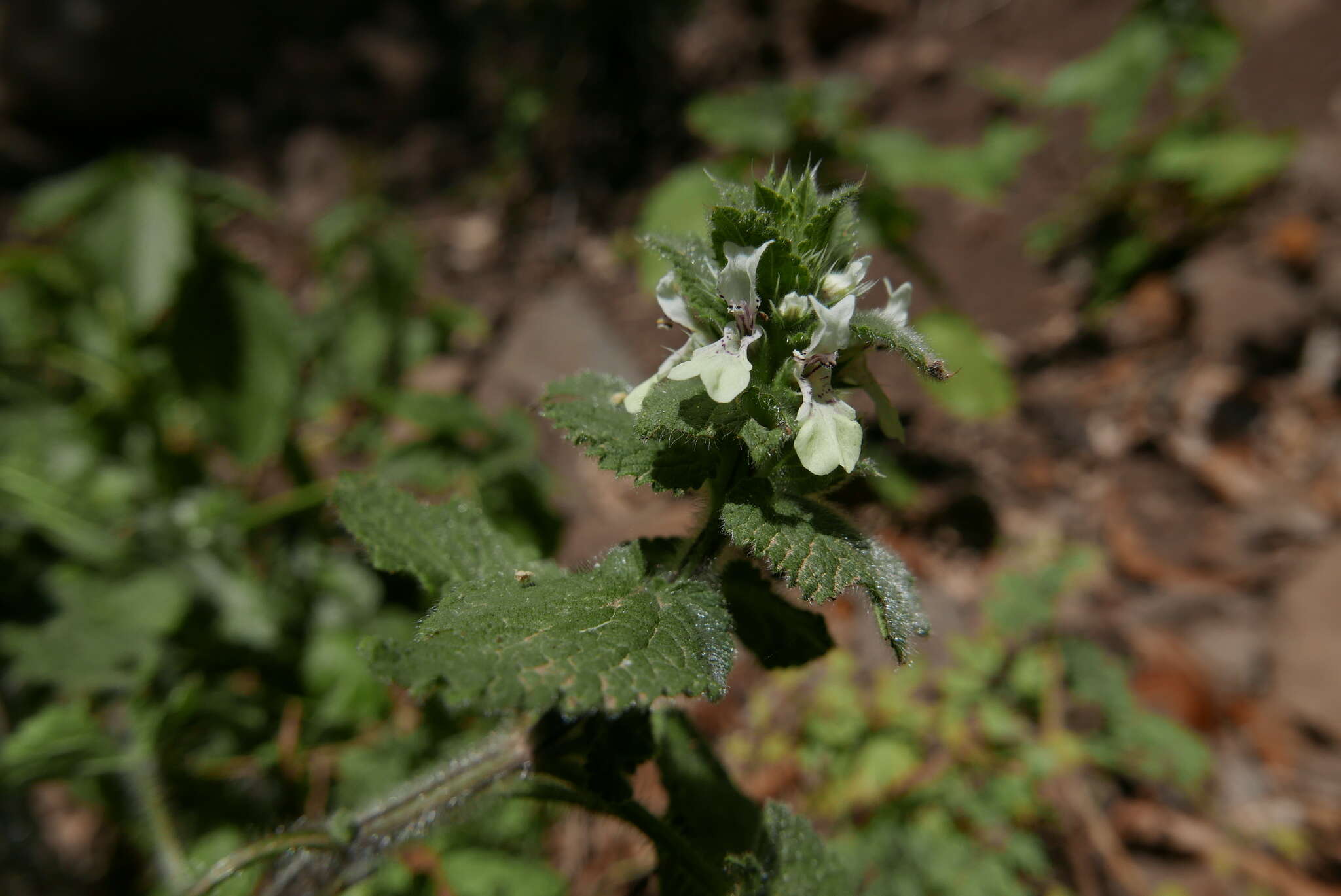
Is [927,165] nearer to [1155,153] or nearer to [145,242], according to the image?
[1155,153]

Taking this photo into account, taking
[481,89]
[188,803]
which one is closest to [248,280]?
[188,803]

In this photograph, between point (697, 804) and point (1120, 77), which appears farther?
point (1120, 77)

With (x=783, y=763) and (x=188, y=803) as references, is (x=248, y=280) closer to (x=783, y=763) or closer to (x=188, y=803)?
(x=188, y=803)

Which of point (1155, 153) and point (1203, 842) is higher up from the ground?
point (1155, 153)

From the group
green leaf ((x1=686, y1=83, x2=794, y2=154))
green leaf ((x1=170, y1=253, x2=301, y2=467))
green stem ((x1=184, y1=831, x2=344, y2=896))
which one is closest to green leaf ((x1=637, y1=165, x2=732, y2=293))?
green leaf ((x1=686, y1=83, x2=794, y2=154))

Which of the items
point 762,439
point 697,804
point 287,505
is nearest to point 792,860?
point 697,804

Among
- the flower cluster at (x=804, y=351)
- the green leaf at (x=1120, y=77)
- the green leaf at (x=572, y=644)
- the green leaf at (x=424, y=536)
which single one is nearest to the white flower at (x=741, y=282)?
the flower cluster at (x=804, y=351)
